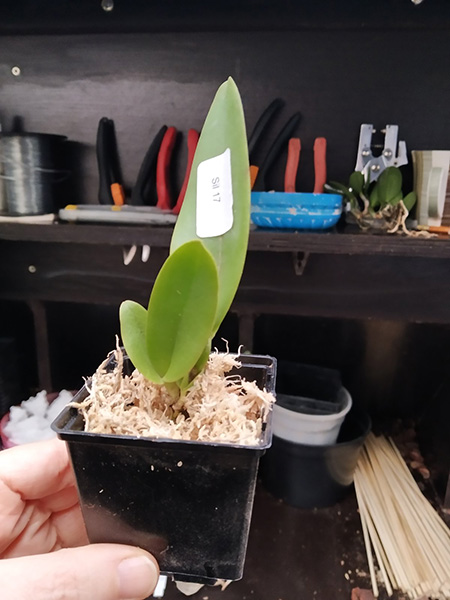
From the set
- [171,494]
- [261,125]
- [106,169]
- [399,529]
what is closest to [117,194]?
[106,169]

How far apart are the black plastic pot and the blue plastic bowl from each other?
397 mm

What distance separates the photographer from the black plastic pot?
Answer: 80cm

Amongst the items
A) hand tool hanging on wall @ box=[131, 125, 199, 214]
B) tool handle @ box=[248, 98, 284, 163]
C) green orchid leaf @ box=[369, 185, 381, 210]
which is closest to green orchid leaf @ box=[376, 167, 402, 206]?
green orchid leaf @ box=[369, 185, 381, 210]

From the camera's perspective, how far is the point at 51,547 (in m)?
0.45

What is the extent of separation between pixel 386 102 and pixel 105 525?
81cm

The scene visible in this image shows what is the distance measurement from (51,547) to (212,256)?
391 millimetres

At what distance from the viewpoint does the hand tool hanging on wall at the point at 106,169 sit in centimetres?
84

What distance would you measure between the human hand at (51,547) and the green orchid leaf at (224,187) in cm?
17

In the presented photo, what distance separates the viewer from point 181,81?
84cm

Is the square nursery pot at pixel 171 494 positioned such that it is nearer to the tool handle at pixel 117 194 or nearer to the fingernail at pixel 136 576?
the fingernail at pixel 136 576

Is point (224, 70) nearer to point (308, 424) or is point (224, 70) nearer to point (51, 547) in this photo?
point (308, 424)

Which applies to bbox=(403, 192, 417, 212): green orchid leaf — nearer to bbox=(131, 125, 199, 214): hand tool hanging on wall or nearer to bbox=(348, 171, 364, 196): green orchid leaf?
bbox=(348, 171, 364, 196): green orchid leaf

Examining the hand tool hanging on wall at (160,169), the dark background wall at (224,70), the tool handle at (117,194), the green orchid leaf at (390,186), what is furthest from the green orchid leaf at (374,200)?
the tool handle at (117,194)

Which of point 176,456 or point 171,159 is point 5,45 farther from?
point 176,456
